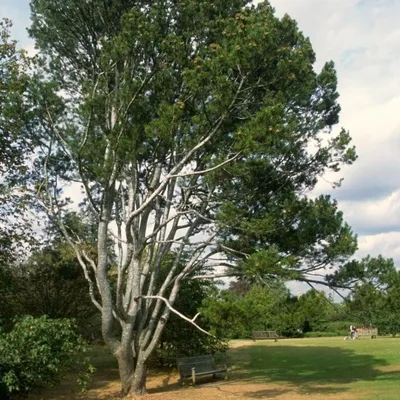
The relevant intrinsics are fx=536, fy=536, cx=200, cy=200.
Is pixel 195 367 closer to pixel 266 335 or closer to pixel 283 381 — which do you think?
pixel 283 381

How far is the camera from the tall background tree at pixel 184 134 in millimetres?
11789

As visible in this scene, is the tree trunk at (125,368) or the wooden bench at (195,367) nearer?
the tree trunk at (125,368)

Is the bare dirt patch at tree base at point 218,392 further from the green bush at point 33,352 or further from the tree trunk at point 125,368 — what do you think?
the green bush at point 33,352

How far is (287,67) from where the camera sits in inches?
476

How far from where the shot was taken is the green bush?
10805mm

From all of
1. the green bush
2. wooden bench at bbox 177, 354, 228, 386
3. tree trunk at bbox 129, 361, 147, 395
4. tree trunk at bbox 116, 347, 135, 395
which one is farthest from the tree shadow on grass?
the green bush

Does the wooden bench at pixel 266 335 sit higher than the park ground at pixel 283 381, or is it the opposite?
the wooden bench at pixel 266 335

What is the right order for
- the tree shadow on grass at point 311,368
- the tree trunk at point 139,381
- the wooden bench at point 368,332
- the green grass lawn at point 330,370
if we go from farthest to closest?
the wooden bench at point 368,332 < the tree shadow on grass at point 311,368 < the tree trunk at point 139,381 < the green grass lawn at point 330,370

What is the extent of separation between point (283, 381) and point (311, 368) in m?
3.44

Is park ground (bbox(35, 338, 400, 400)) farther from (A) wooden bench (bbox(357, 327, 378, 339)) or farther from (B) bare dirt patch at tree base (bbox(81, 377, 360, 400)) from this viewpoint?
(A) wooden bench (bbox(357, 327, 378, 339))

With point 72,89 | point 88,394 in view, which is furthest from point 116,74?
point 88,394

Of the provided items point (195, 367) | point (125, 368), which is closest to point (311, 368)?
point (195, 367)

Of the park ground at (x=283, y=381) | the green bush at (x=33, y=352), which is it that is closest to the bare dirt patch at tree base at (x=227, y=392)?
the park ground at (x=283, y=381)

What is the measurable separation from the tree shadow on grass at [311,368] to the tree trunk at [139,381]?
2791 mm
